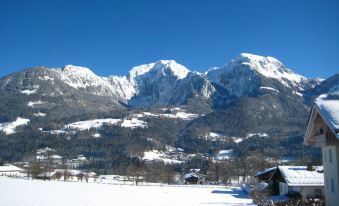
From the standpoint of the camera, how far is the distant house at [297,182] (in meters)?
67.4

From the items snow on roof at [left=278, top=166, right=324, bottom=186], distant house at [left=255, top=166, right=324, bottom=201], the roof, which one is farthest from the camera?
snow on roof at [left=278, top=166, right=324, bottom=186]

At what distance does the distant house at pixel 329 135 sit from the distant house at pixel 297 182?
2486cm

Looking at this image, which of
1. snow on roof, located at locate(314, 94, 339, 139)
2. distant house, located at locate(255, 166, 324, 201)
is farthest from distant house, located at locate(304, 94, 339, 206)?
distant house, located at locate(255, 166, 324, 201)

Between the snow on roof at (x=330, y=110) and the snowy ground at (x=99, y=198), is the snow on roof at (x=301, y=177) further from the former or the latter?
the snow on roof at (x=330, y=110)

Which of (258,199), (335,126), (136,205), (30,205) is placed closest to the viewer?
(335,126)

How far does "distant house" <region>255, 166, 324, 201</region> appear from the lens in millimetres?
67438

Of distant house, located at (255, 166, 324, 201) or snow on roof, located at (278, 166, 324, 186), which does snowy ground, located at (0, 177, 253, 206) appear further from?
snow on roof, located at (278, 166, 324, 186)

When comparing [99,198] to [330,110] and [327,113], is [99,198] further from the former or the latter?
[330,110]

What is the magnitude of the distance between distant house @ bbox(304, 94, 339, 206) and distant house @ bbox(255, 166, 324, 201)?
24.9 metres

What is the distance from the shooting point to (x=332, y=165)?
3741 cm

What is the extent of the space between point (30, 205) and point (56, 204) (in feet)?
12.2

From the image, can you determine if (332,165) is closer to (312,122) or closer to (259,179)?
(312,122)

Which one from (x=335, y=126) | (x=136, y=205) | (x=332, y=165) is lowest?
(x=136, y=205)

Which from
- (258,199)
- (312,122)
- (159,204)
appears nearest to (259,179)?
(159,204)
